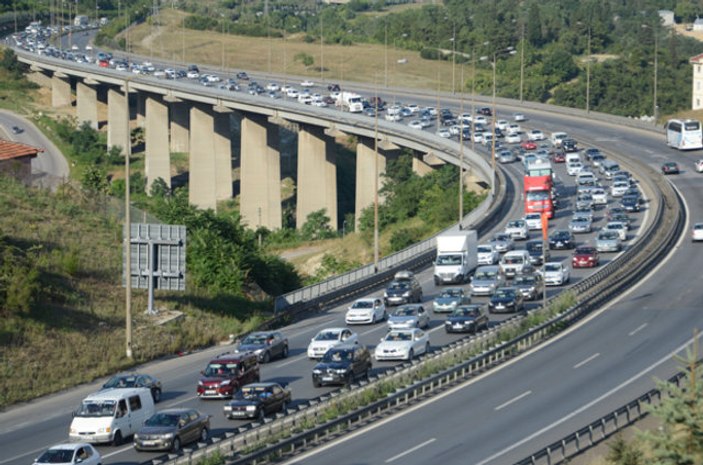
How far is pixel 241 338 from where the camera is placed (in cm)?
5969

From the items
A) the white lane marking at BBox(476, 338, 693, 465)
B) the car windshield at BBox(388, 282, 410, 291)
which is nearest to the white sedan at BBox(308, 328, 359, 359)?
the white lane marking at BBox(476, 338, 693, 465)

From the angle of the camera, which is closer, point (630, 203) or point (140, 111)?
point (630, 203)

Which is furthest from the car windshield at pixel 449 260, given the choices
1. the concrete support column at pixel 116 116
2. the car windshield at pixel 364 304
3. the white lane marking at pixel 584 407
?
the concrete support column at pixel 116 116

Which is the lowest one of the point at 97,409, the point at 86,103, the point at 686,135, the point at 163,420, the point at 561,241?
the point at 86,103

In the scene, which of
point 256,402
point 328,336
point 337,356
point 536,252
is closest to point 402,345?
point 328,336

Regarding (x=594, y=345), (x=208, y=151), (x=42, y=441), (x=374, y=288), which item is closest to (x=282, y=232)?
(x=208, y=151)

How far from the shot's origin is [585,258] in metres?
70.1

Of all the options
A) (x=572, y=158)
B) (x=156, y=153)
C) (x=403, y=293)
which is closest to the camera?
(x=403, y=293)

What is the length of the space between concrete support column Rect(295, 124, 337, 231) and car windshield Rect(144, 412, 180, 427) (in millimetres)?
88612

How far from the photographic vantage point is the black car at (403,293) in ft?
209

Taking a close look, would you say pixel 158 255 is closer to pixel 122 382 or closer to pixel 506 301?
pixel 122 382

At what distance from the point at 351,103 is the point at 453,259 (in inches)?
2746

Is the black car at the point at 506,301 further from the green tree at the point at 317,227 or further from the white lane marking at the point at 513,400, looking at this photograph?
the green tree at the point at 317,227

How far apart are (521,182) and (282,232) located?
104ft
